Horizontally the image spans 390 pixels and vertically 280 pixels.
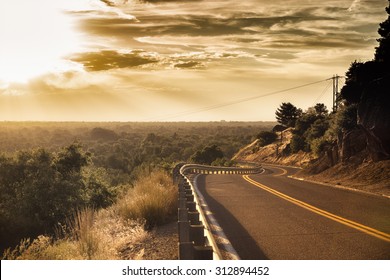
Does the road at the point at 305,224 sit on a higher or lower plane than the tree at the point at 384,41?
lower

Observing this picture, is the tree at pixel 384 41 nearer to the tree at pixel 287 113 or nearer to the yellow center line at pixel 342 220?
the yellow center line at pixel 342 220

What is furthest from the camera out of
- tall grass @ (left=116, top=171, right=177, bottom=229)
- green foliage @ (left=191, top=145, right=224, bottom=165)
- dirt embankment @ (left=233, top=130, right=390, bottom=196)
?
green foliage @ (left=191, top=145, right=224, bottom=165)

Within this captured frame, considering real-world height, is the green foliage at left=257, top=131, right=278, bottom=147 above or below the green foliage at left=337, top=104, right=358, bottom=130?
below

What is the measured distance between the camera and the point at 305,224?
385 inches

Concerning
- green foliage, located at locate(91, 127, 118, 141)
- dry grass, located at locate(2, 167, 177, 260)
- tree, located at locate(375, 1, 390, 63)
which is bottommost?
green foliage, located at locate(91, 127, 118, 141)

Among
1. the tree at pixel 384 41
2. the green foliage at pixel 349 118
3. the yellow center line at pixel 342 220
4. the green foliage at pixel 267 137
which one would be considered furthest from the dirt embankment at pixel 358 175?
the green foliage at pixel 267 137

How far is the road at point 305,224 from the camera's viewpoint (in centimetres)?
748

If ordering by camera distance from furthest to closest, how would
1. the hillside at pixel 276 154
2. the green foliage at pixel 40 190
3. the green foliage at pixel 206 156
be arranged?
the green foliage at pixel 206 156
the hillside at pixel 276 154
the green foliage at pixel 40 190

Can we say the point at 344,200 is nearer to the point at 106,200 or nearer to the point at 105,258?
the point at 105,258

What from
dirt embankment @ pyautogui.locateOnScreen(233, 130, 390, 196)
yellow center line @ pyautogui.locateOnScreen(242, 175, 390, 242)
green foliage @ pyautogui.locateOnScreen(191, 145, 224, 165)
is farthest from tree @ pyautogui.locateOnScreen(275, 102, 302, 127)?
yellow center line @ pyautogui.locateOnScreen(242, 175, 390, 242)

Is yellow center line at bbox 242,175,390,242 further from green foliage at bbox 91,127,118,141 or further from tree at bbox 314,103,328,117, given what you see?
green foliage at bbox 91,127,118,141

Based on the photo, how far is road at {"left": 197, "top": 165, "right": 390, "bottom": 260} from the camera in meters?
7.48

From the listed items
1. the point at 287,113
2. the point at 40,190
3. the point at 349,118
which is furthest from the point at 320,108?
the point at 40,190
